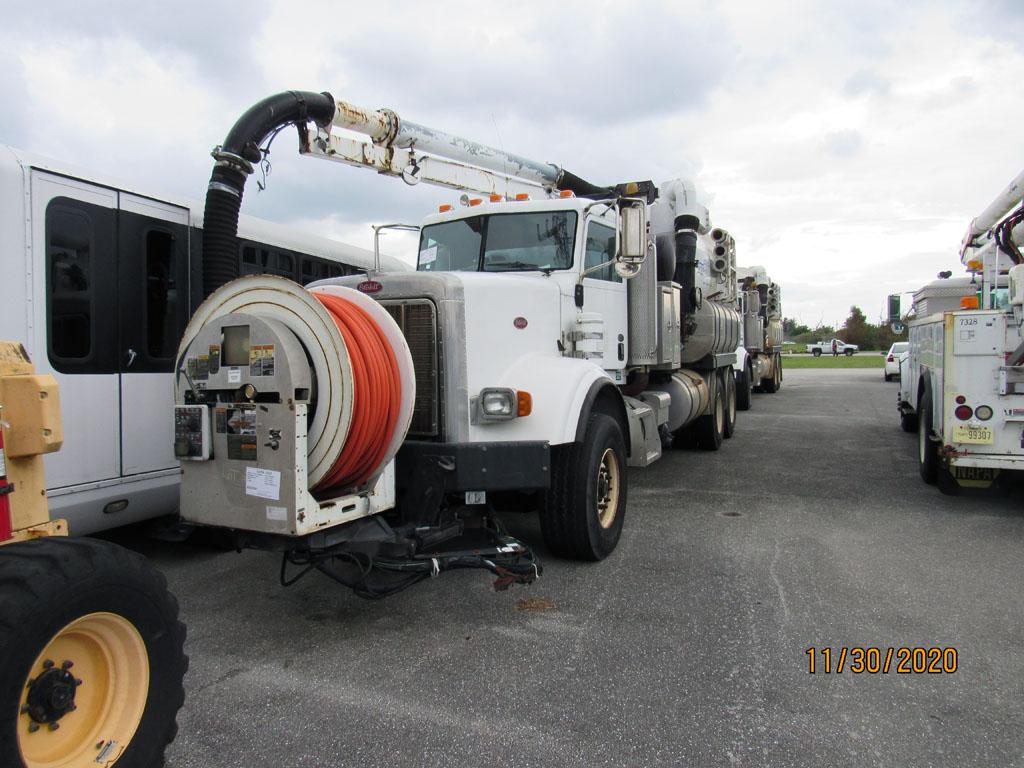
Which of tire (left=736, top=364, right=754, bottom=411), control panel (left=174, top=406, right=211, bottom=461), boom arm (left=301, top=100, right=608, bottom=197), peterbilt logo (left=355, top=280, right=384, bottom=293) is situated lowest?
tire (left=736, top=364, right=754, bottom=411)

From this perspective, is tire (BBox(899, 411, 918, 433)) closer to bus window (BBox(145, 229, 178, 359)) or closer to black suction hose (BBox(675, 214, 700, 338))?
black suction hose (BBox(675, 214, 700, 338))

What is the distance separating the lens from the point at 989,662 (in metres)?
3.53

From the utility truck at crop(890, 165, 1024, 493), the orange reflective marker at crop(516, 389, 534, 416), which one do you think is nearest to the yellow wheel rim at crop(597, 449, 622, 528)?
the orange reflective marker at crop(516, 389, 534, 416)

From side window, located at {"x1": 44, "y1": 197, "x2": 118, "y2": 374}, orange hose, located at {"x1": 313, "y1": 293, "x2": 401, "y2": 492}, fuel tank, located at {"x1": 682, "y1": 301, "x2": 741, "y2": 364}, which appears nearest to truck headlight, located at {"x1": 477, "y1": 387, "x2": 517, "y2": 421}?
orange hose, located at {"x1": 313, "y1": 293, "x2": 401, "y2": 492}

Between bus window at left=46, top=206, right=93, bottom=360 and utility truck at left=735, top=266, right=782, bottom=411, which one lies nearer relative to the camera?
bus window at left=46, top=206, right=93, bottom=360

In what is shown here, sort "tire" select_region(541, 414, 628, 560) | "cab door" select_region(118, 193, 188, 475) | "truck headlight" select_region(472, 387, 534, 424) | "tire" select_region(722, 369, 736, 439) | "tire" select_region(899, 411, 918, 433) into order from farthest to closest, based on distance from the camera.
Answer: "tire" select_region(899, 411, 918, 433) < "tire" select_region(722, 369, 736, 439) < "cab door" select_region(118, 193, 188, 475) < "tire" select_region(541, 414, 628, 560) < "truck headlight" select_region(472, 387, 534, 424)

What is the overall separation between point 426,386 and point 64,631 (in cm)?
234

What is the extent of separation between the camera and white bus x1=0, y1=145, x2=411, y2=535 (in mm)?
4434

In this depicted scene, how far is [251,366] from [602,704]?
2252 mm

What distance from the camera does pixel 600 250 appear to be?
19.3ft

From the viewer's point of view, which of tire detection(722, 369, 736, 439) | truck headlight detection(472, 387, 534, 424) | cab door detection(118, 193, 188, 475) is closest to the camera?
truck headlight detection(472, 387, 534, 424)

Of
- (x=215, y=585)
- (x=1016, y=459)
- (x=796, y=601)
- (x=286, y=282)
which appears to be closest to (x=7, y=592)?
(x=286, y=282)

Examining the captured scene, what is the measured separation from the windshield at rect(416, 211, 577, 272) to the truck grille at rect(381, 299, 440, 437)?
138 centimetres
